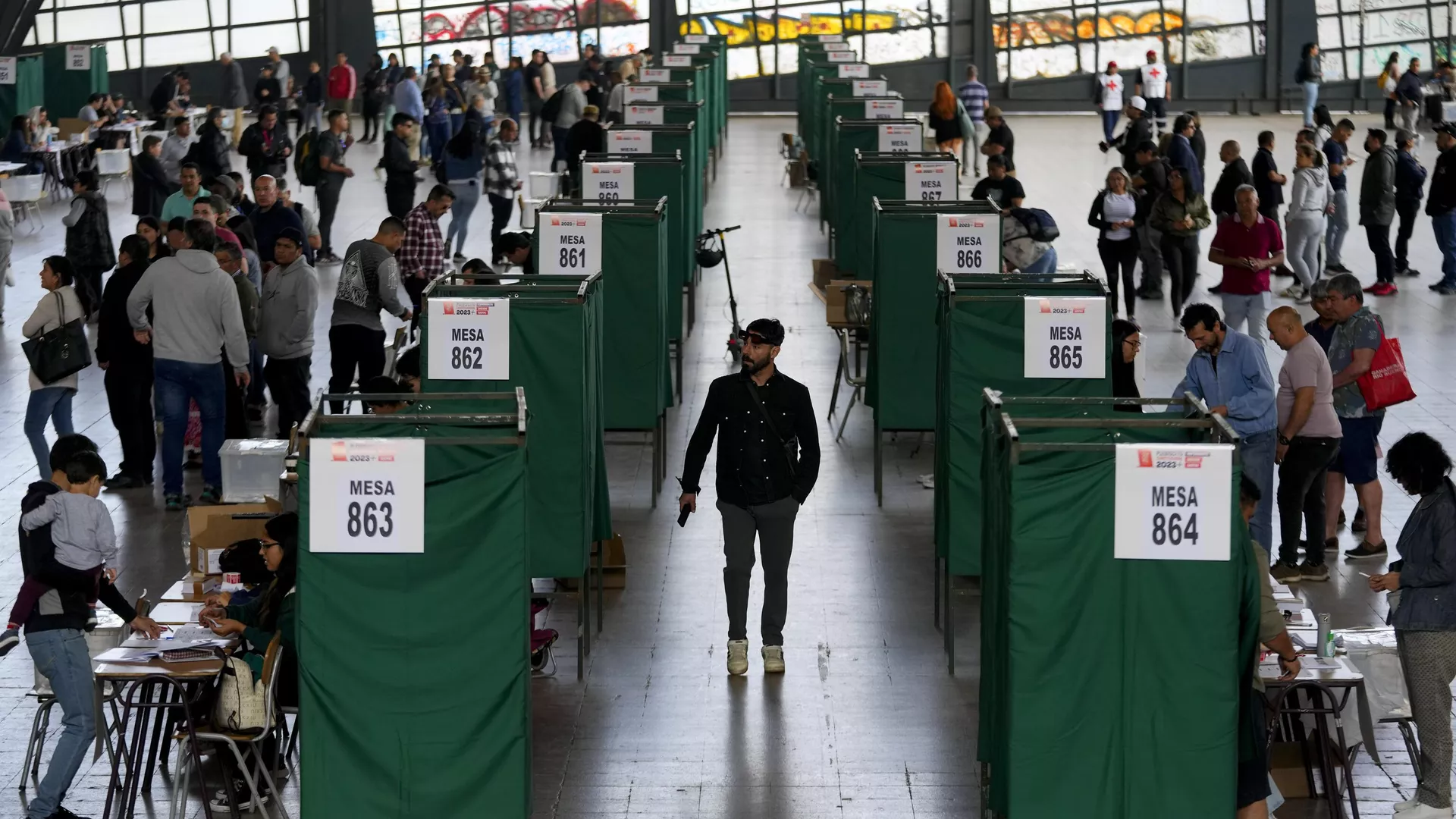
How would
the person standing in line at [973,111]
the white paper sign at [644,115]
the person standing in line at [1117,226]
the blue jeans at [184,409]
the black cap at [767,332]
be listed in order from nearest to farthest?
1. the black cap at [767,332]
2. the blue jeans at [184,409]
3. the person standing in line at [1117,226]
4. the white paper sign at [644,115]
5. the person standing in line at [973,111]

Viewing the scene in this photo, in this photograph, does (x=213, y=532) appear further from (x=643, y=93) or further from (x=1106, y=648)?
(x=643, y=93)

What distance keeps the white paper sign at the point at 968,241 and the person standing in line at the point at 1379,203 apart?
8.00m

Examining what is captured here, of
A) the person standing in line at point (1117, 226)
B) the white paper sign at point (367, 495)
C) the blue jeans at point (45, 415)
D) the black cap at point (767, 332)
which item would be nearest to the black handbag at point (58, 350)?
the blue jeans at point (45, 415)

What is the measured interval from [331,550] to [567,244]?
219 inches

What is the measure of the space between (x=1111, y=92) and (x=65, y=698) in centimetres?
2728

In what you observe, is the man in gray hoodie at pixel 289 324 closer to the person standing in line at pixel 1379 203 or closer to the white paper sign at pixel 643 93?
the person standing in line at pixel 1379 203

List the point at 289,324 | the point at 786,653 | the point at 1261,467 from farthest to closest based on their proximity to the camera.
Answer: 1. the point at 289,324
2. the point at 1261,467
3. the point at 786,653

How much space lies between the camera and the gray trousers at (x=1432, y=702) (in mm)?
7906

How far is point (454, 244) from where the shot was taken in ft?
73.3

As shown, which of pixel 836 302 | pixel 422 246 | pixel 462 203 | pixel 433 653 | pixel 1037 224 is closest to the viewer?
pixel 433 653

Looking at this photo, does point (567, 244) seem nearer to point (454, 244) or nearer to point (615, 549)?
point (615, 549)

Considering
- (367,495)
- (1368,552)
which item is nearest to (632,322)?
(1368,552)

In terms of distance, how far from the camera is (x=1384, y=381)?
11.0m

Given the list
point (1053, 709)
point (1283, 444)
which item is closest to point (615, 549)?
point (1283, 444)
